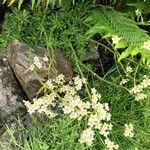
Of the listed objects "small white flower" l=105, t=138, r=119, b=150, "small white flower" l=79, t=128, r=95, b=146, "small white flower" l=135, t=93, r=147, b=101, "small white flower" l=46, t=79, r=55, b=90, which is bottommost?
"small white flower" l=105, t=138, r=119, b=150

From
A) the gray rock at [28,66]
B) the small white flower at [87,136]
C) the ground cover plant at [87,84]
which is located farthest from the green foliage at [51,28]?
the small white flower at [87,136]

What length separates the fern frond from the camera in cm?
316

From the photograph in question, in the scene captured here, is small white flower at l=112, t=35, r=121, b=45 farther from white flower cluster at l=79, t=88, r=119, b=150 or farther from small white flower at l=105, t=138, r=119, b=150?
small white flower at l=105, t=138, r=119, b=150

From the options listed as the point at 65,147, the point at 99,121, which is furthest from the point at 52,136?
the point at 99,121

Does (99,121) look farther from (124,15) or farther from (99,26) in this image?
(124,15)

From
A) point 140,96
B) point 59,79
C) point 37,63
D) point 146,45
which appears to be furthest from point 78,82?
point 146,45

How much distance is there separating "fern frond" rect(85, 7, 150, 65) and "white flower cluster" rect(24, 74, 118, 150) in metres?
0.33

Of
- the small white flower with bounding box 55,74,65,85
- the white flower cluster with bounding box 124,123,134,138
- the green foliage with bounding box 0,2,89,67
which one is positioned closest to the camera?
the white flower cluster with bounding box 124,123,134,138

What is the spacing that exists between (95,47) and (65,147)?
743 millimetres

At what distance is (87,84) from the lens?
352 cm

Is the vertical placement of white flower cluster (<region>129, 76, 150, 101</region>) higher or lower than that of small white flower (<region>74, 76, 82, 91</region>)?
lower

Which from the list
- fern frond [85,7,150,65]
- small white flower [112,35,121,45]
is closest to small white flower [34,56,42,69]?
fern frond [85,7,150,65]

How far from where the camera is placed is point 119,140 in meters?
3.33

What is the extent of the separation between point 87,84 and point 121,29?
446 millimetres
